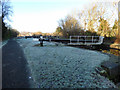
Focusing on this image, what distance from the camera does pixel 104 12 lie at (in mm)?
15758

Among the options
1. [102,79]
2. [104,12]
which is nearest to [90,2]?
[104,12]

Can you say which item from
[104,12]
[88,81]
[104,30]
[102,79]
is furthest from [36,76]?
[104,12]

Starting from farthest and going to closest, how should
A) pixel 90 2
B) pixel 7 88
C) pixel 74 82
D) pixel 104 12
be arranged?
pixel 90 2, pixel 104 12, pixel 74 82, pixel 7 88

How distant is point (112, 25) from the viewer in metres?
14.7

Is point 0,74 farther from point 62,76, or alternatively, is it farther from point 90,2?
point 90,2

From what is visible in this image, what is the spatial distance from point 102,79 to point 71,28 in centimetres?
1709

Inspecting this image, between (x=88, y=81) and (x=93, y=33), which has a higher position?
(x=93, y=33)

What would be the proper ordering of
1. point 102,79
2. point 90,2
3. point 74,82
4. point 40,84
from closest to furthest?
point 40,84 → point 74,82 → point 102,79 → point 90,2

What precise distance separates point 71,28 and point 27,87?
17769 millimetres

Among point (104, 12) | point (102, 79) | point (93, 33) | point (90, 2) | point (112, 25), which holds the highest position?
point (90, 2)

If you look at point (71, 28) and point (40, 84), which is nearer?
point (40, 84)

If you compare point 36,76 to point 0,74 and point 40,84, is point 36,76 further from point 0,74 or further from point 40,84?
point 0,74

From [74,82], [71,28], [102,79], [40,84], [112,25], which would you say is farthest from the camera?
[71,28]

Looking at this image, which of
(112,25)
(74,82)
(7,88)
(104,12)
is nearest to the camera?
(7,88)
